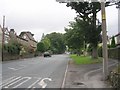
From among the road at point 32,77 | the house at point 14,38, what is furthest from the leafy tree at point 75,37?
the road at point 32,77

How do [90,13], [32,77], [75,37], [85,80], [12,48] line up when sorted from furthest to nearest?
[12,48], [75,37], [90,13], [32,77], [85,80]

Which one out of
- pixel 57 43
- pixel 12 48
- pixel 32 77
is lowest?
pixel 32 77

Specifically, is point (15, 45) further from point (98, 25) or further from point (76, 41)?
point (98, 25)

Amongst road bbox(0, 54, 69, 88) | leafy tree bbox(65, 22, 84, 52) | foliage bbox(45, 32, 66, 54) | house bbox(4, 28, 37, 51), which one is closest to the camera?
road bbox(0, 54, 69, 88)

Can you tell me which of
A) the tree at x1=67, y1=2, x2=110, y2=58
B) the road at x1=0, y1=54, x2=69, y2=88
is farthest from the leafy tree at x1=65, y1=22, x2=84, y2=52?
the road at x1=0, y1=54, x2=69, y2=88

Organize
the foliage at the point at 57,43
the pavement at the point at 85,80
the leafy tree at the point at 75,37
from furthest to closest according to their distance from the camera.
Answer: the foliage at the point at 57,43, the leafy tree at the point at 75,37, the pavement at the point at 85,80

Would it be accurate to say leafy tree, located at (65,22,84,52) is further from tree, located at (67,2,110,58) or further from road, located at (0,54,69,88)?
road, located at (0,54,69,88)

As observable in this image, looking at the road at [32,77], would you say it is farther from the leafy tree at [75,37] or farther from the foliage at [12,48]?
the foliage at [12,48]

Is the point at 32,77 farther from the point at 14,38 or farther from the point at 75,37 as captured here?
the point at 14,38

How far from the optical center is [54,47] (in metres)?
185

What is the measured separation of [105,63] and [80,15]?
29308 mm

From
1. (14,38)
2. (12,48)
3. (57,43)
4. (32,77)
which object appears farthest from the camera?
(57,43)

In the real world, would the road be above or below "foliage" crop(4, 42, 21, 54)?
below

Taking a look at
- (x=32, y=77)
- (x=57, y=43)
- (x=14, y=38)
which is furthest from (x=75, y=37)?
(x=57, y=43)
